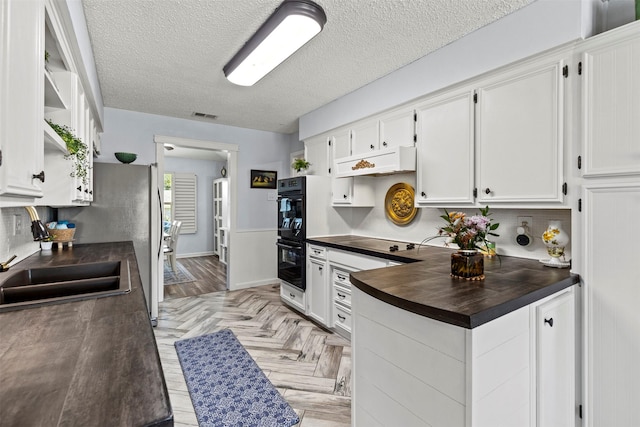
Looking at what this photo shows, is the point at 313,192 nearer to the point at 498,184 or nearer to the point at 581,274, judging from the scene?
the point at 498,184

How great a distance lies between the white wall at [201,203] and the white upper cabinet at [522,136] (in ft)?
22.0

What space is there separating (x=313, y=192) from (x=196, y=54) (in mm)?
1795

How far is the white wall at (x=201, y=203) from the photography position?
7457mm

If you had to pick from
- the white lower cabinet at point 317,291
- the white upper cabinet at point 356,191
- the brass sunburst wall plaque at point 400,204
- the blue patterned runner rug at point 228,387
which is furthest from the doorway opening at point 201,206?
the brass sunburst wall plaque at point 400,204

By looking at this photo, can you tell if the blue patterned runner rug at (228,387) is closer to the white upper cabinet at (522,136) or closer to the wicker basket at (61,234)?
the wicker basket at (61,234)

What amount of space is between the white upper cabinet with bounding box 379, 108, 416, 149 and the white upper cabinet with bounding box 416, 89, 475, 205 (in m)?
0.08

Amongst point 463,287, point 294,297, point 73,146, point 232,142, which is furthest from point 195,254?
point 463,287

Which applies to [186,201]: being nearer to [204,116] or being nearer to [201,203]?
[201,203]

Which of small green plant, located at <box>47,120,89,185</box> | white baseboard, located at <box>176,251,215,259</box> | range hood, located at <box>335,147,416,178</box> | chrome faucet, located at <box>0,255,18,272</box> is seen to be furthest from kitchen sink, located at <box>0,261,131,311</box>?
white baseboard, located at <box>176,251,215,259</box>

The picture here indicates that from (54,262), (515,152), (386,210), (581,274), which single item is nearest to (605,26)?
(515,152)

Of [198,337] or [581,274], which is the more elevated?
[581,274]

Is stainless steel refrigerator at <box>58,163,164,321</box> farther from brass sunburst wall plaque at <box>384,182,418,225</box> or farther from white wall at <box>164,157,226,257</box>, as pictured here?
white wall at <box>164,157,226,257</box>

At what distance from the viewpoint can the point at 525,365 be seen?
1302 millimetres

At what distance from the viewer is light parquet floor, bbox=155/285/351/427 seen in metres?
2.01
